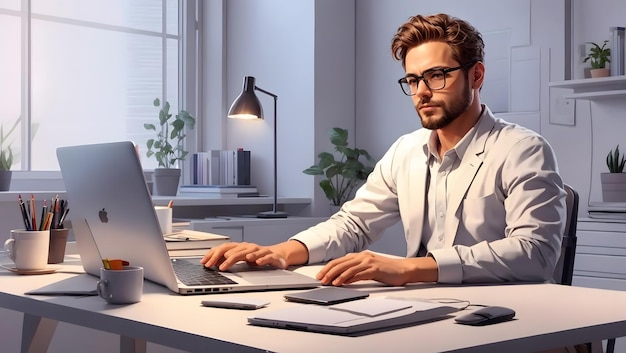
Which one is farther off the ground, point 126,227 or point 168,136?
point 168,136

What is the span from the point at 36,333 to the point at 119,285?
61 centimetres

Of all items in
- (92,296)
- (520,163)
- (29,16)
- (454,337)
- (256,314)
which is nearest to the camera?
(454,337)

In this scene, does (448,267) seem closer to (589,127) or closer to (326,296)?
(326,296)

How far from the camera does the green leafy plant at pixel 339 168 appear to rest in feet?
14.7

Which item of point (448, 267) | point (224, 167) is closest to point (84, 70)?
point (224, 167)

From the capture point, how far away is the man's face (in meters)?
2.09

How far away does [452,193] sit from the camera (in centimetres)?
210

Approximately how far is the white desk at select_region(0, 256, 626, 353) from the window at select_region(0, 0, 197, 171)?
109 inches

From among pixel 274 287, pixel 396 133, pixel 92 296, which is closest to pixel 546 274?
pixel 274 287

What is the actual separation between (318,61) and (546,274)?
2.97 m

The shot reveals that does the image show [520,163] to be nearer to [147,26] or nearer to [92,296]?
[92,296]

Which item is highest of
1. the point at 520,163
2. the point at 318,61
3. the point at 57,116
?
the point at 318,61

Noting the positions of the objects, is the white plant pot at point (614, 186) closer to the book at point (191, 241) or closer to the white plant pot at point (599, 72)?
the white plant pot at point (599, 72)

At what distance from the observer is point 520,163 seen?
1.99 meters
